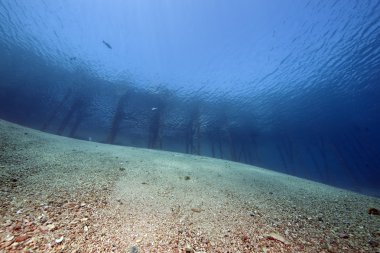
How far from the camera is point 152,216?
2.70 meters

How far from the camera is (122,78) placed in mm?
22406

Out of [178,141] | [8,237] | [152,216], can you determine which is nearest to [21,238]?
[8,237]

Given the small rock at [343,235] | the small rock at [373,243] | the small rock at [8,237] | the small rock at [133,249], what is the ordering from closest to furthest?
the small rock at [8,237] → the small rock at [133,249] → the small rock at [373,243] → the small rock at [343,235]

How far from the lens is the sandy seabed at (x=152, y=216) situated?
2012 mm

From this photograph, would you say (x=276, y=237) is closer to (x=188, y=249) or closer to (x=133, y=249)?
(x=188, y=249)

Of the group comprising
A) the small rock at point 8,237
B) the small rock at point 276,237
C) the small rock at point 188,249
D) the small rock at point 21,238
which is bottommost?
the small rock at point 188,249

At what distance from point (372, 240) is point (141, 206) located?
3614 millimetres

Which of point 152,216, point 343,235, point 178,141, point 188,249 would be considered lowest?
point 188,249

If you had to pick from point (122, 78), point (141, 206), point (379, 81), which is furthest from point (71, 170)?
point (379, 81)

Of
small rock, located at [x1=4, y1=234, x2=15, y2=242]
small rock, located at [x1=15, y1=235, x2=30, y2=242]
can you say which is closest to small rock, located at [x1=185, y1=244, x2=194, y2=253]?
small rock, located at [x1=15, y1=235, x2=30, y2=242]

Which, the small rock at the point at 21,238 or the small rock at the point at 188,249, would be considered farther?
the small rock at the point at 188,249

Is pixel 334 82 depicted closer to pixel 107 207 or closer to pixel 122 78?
pixel 107 207

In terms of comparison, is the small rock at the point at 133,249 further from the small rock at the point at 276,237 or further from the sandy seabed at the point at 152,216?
the small rock at the point at 276,237

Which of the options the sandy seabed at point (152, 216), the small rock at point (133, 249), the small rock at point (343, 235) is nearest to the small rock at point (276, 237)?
the sandy seabed at point (152, 216)
